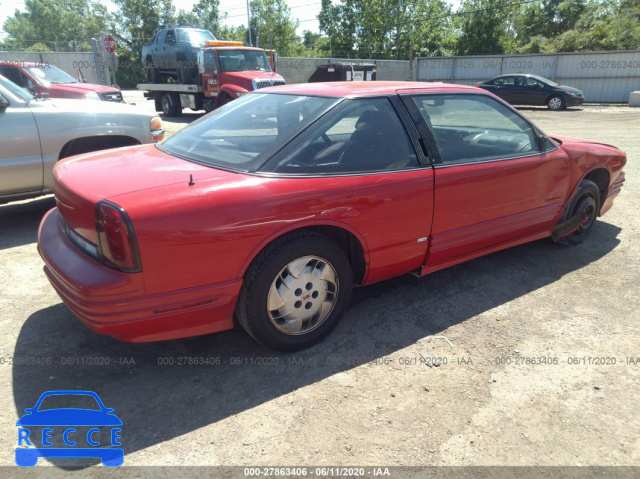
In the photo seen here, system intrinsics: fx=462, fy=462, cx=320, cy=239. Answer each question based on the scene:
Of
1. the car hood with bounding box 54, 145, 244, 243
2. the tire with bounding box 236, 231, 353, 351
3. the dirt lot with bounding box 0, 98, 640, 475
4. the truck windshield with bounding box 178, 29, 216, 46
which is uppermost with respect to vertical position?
the truck windshield with bounding box 178, 29, 216, 46

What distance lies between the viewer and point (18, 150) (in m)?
4.66

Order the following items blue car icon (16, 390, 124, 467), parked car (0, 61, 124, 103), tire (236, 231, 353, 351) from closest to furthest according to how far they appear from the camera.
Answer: blue car icon (16, 390, 124, 467), tire (236, 231, 353, 351), parked car (0, 61, 124, 103)

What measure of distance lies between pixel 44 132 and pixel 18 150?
1.02ft

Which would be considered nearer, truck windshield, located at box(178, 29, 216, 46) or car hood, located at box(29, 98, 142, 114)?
car hood, located at box(29, 98, 142, 114)

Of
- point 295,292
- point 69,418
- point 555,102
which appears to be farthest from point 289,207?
point 555,102

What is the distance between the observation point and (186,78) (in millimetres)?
16703

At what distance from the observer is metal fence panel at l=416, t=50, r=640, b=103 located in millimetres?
22891

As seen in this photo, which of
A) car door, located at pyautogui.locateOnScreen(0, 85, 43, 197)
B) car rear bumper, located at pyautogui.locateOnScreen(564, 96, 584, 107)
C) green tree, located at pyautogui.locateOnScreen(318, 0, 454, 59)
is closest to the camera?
car door, located at pyautogui.locateOnScreen(0, 85, 43, 197)

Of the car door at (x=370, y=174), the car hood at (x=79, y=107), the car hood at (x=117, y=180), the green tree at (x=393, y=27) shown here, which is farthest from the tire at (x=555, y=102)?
the green tree at (x=393, y=27)

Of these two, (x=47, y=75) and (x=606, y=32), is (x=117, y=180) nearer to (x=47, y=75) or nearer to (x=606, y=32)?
(x=47, y=75)

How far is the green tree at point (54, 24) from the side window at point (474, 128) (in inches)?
3229

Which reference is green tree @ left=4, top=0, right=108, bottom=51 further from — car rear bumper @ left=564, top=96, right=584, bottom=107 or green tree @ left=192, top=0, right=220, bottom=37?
car rear bumper @ left=564, top=96, right=584, bottom=107

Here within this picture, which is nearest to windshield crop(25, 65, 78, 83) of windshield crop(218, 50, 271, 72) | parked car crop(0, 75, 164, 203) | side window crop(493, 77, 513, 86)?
windshield crop(218, 50, 271, 72)

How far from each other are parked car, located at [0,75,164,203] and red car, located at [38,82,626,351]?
193 cm
